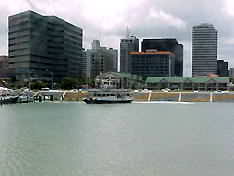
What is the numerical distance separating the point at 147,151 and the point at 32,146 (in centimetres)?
1546

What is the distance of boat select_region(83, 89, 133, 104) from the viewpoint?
164 m

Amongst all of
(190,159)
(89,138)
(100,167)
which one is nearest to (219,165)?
(190,159)

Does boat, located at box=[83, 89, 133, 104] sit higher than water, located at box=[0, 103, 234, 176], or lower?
higher

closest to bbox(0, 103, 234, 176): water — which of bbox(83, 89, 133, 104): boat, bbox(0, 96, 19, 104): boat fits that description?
bbox(83, 89, 133, 104): boat

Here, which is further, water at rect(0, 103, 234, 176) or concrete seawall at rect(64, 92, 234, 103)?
concrete seawall at rect(64, 92, 234, 103)

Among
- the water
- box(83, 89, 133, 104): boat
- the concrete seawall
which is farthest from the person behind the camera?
the concrete seawall

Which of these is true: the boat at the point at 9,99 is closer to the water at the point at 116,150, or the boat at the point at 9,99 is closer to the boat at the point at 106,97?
the boat at the point at 106,97

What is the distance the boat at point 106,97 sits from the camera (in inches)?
6476

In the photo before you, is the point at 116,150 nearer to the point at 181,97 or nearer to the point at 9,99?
the point at 9,99

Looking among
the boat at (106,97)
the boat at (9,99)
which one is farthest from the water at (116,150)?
the boat at (9,99)

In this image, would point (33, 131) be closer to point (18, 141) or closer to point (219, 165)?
point (18, 141)

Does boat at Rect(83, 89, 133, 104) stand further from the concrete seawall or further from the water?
the water

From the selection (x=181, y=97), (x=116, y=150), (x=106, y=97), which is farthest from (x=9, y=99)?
(x=116, y=150)

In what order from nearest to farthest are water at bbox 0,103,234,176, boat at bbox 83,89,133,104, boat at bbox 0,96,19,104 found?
water at bbox 0,103,234,176 < boat at bbox 83,89,133,104 < boat at bbox 0,96,19,104
